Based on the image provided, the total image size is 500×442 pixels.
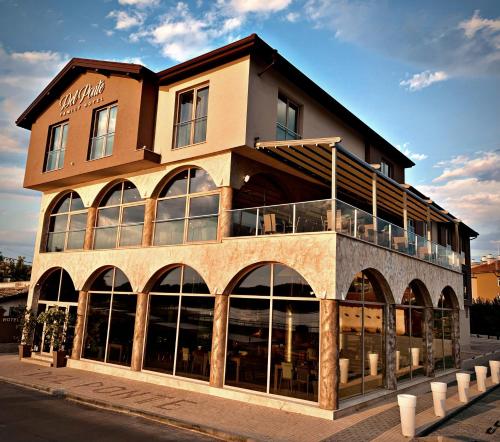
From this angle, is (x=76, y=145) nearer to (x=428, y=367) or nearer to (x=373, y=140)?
(x=373, y=140)

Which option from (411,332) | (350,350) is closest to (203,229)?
(350,350)

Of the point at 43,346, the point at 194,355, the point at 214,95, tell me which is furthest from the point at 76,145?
the point at 194,355

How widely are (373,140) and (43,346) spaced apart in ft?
60.5

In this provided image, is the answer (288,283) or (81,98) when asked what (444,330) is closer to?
(288,283)

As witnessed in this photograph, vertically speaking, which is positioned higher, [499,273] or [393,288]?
[499,273]

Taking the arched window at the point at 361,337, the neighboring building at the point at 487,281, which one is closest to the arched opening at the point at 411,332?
the arched window at the point at 361,337

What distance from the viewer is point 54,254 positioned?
65.8 feet

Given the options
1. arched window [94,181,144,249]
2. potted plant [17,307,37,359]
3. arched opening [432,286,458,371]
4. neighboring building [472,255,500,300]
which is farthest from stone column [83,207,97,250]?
neighboring building [472,255,500,300]

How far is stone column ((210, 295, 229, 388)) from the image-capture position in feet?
42.7

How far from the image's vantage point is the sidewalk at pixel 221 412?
9.49m

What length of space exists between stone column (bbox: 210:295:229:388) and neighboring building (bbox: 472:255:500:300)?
5451 cm

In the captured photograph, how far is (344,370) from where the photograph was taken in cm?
1180

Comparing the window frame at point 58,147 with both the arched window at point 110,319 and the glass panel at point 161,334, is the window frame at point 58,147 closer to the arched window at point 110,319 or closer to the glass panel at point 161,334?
the arched window at point 110,319

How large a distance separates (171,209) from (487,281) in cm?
5596
